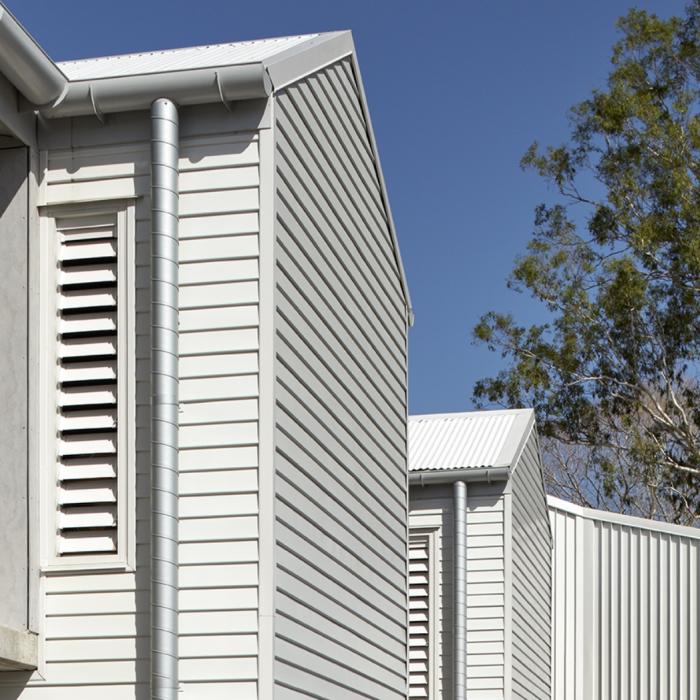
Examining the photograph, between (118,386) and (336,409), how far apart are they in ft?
6.59

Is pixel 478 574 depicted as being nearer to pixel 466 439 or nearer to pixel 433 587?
pixel 433 587

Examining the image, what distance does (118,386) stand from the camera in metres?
7.45

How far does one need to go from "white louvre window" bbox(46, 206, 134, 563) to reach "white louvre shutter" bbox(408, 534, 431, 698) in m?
7.58

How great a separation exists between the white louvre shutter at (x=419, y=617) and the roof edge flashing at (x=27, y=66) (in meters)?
8.40

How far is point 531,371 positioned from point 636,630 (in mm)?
10100

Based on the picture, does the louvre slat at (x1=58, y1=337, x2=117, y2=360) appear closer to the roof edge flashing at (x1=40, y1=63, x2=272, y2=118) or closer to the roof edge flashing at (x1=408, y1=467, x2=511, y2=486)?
the roof edge flashing at (x1=40, y1=63, x2=272, y2=118)

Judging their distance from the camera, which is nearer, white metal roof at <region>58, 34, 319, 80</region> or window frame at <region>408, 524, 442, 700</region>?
white metal roof at <region>58, 34, 319, 80</region>

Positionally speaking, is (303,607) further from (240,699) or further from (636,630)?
(636,630)

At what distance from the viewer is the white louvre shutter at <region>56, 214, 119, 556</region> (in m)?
7.36

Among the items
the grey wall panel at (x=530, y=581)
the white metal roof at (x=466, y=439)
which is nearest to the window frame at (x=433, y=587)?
the white metal roof at (x=466, y=439)

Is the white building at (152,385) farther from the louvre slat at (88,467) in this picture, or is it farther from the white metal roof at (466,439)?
the white metal roof at (466,439)

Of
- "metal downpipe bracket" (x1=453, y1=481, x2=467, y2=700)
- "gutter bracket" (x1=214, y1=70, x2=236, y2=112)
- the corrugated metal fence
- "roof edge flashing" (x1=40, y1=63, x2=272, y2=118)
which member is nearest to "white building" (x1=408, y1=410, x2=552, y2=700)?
"metal downpipe bracket" (x1=453, y1=481, x2=467, y2=700)

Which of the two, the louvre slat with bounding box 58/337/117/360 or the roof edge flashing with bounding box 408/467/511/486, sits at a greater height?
the roof edge flashing with bounding box 408/467/511/486

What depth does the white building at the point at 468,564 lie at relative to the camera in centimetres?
1462
